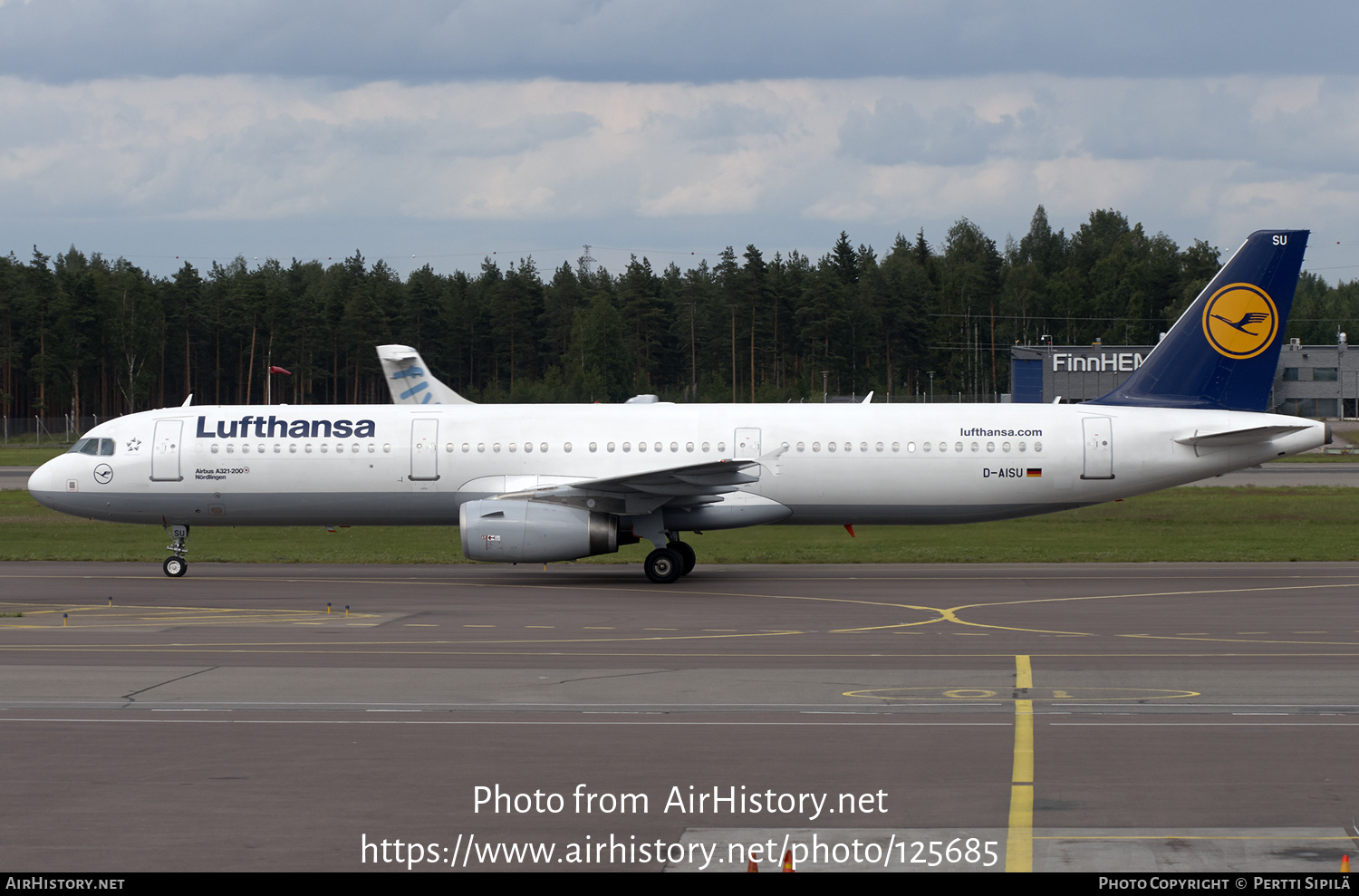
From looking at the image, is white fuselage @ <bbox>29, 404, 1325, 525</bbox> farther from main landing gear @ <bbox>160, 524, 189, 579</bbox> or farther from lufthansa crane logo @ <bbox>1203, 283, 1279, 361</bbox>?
lufthansa crane logo @ <bbox>1203, 283, 1279, 361</bbox>

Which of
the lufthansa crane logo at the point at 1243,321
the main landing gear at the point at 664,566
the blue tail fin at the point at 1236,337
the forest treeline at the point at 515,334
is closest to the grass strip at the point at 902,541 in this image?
the blue tail fin at the point at 1236,337

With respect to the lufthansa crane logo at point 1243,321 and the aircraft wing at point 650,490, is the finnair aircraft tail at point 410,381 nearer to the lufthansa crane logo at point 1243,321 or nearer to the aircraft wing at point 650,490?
the aircraft wing at point 650,490

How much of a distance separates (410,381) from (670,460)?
64.4 feet

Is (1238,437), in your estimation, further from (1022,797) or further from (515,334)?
(515,334)

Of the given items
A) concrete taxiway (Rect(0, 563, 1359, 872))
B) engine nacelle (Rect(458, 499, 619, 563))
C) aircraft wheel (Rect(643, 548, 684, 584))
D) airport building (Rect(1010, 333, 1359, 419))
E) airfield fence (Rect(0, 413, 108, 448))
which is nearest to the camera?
concrete taxiway (Rect(0, 563, 1359, 872))

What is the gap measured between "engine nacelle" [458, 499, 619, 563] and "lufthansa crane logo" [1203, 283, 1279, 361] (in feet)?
48.0

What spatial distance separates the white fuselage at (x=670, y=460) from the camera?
2866 cm

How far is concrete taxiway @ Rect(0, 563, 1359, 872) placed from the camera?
930 centimetres

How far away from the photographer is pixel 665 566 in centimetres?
2758

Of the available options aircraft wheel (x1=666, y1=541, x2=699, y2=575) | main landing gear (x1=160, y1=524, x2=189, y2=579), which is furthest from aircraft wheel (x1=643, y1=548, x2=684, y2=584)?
main landing gear (x1=160, y1=524, x2=189, y2=579)

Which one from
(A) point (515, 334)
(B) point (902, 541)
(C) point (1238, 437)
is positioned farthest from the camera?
(A) point (515, 334)

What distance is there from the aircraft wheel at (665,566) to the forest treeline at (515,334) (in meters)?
74.0

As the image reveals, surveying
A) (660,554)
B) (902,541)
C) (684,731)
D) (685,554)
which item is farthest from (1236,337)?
(684,731)
